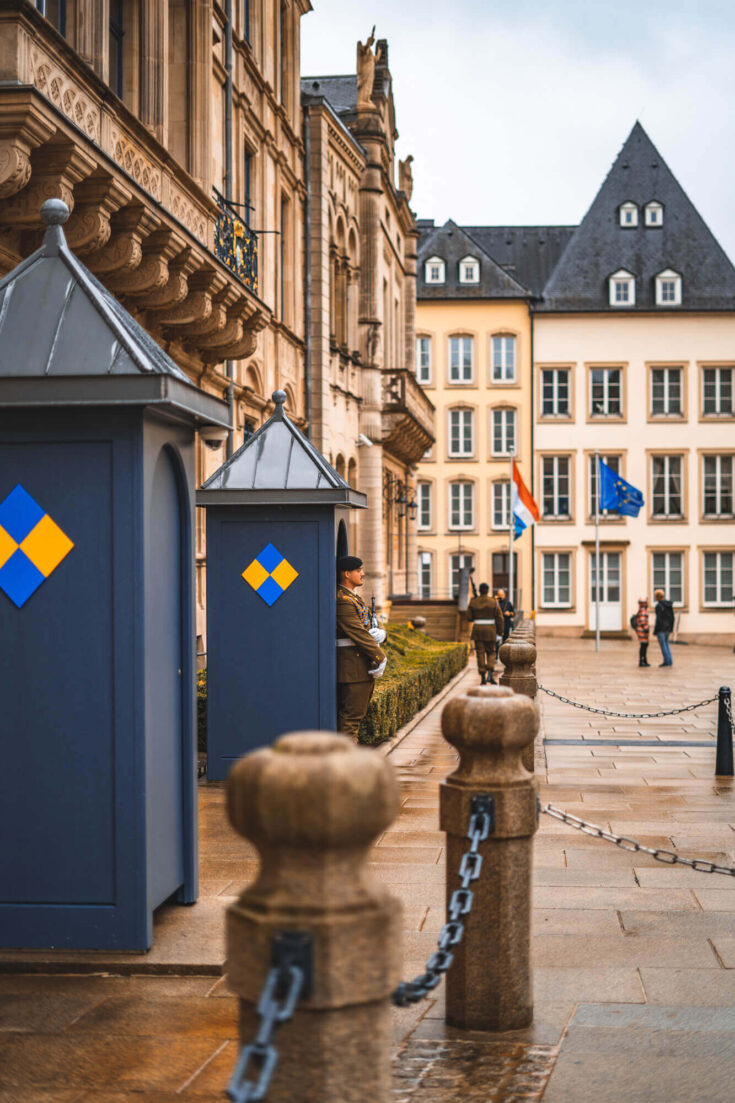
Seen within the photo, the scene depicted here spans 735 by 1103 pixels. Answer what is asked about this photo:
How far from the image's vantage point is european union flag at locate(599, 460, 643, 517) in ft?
134

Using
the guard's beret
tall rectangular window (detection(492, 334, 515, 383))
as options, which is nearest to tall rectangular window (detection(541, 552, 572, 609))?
tall rectangular window (detection(492, 334, 515, 383))

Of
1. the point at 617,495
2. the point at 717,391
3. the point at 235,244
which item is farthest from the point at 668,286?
the point at 235,244

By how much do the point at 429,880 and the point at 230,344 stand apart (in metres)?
12.2

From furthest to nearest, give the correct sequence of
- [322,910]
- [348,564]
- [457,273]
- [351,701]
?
[457,273]
[351,701]
[348,564]
[322,910]

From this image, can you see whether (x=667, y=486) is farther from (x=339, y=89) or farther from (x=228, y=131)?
(x=228, y=131)

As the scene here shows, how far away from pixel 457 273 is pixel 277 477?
→ 2010 inches

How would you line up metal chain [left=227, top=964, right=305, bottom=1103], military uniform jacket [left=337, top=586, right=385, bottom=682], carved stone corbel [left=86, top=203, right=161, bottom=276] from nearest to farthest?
1. metal chain [left=227, top=964, right=305, bottom=1103]
2. military uniform jacket [left=337, top=586, right=385, bottom=682]
3. carved stone corbel [left=86, top=203, right=161, bottom=276]

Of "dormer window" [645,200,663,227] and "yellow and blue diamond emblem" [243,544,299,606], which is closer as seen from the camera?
"yellow and blue diamond emblem" [243,544,299,606]

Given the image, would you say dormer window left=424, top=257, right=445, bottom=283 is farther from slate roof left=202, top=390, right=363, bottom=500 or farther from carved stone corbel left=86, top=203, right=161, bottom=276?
slate roof left=202, top=390, right=363, bottom=500

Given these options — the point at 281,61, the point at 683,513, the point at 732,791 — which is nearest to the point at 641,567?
the point at 683,513

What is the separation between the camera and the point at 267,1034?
2691 mm

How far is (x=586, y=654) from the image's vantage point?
3981cm

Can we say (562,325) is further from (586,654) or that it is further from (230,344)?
(230,344)

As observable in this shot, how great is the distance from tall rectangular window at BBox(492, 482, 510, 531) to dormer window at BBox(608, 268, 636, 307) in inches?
368
